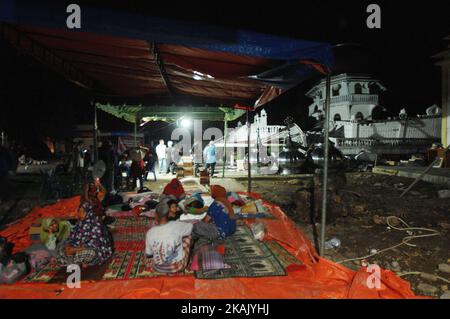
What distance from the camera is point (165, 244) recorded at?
13.0 ft

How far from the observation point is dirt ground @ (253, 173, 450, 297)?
472 cm

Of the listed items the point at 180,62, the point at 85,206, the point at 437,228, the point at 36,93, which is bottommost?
the point at 437,228

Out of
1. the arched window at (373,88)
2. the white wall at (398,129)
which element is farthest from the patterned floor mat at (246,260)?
the arched window at (373,88)

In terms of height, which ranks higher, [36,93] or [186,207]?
[36,93]

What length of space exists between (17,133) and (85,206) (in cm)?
3804

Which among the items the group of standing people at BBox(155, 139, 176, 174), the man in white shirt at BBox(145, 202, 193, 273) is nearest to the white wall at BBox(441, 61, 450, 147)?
the group of standing people at BBox(155, 139, 176, 174)

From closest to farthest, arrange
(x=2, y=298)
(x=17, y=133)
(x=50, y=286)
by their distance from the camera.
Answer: (x=2, y=298) → (x=50, y=286) → (x=17, y=133)

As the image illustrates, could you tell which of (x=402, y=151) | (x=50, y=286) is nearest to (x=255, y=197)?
(x=50, y=286)

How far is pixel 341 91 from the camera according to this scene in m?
43.0

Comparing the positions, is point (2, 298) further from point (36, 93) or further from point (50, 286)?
point (36, 93)

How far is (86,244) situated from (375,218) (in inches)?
253

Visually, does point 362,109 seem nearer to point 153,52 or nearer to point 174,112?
point 174,112

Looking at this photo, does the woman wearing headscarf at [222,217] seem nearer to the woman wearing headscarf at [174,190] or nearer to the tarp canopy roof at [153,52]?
the tarp canopy roof at [153,52]

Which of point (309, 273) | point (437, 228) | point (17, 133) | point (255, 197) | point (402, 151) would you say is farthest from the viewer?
point (17, 133)
